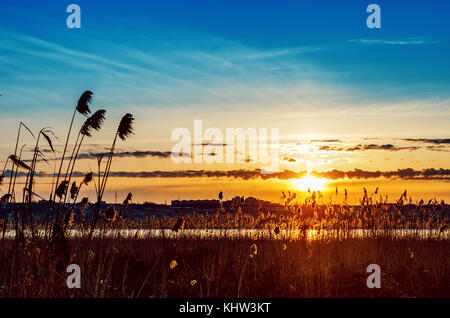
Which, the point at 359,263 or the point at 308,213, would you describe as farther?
the point at 308,213

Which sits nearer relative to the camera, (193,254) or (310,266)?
(310,266)

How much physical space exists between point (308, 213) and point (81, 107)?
8.85 meters

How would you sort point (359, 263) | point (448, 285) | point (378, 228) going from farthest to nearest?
point (378, 228)
point (359, 263)
point (448, 285)
